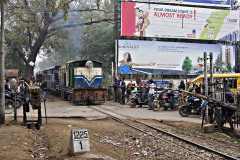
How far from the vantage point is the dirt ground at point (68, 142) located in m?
8.53

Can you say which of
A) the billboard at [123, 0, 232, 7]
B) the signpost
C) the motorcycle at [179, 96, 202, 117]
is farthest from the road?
the billboard at [123, 0, 232, 7]

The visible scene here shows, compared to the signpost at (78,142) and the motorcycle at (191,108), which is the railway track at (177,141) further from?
the motorcycle at (191,108)

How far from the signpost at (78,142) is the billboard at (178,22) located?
71.2ft

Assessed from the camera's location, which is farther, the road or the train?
the train

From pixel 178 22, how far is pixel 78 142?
25273mm

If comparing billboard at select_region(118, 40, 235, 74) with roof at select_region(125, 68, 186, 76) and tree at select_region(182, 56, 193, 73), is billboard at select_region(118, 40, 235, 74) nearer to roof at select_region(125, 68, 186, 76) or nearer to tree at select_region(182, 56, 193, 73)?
tree at select_region(182, 56, 193, 73)

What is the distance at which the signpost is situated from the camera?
323 inches

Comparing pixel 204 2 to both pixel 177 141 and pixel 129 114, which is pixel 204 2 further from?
pixel 177 141

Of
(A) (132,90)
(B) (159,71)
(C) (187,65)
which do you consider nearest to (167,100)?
(A) (132,90)

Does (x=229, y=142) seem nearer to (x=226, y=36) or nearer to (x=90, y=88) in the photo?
(x=90, y=88)

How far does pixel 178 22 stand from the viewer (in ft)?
105

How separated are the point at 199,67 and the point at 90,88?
12692 mm

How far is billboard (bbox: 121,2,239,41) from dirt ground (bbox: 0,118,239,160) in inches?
653

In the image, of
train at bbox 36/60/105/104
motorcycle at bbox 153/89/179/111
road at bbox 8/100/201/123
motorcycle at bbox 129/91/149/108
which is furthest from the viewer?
train at bbox 36/60/105/104
